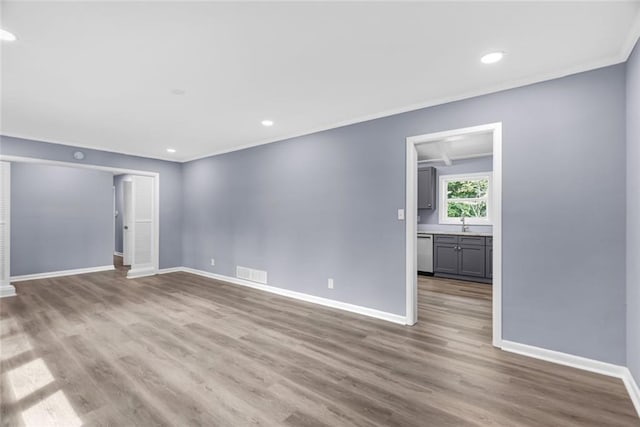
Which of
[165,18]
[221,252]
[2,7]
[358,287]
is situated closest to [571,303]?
[358,287]

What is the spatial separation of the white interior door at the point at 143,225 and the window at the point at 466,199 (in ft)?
20.9

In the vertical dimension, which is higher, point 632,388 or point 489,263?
point 489,263

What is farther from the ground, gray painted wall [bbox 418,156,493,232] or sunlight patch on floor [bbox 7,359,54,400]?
gray painted wall [bbox 418,156,493,232]

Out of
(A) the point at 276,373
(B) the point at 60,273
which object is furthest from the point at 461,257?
(B) the point at 60,273

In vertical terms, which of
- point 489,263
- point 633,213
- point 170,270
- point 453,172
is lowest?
point 170,270

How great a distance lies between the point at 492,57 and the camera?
2.38 meters

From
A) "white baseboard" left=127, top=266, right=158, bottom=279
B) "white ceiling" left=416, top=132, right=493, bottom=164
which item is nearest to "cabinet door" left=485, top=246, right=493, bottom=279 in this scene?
"white ceiling" left=416, top=132, right=493, bottom=164

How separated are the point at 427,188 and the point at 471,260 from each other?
1.78 metres

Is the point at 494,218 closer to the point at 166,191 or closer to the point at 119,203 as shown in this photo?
the point at 166,191

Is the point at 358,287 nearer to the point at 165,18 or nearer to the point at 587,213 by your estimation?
the point at 587,213

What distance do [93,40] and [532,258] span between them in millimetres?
3941

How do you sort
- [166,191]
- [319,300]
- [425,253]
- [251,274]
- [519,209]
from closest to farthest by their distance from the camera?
[519,209] < [319,300] < [251,274] < [425,253] < [166,191]

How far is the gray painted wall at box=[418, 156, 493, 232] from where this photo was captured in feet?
20.1

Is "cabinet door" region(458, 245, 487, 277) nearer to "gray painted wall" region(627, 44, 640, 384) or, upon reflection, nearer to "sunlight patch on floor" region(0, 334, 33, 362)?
"gray painted wall" region(627, 44, 640, 384)
